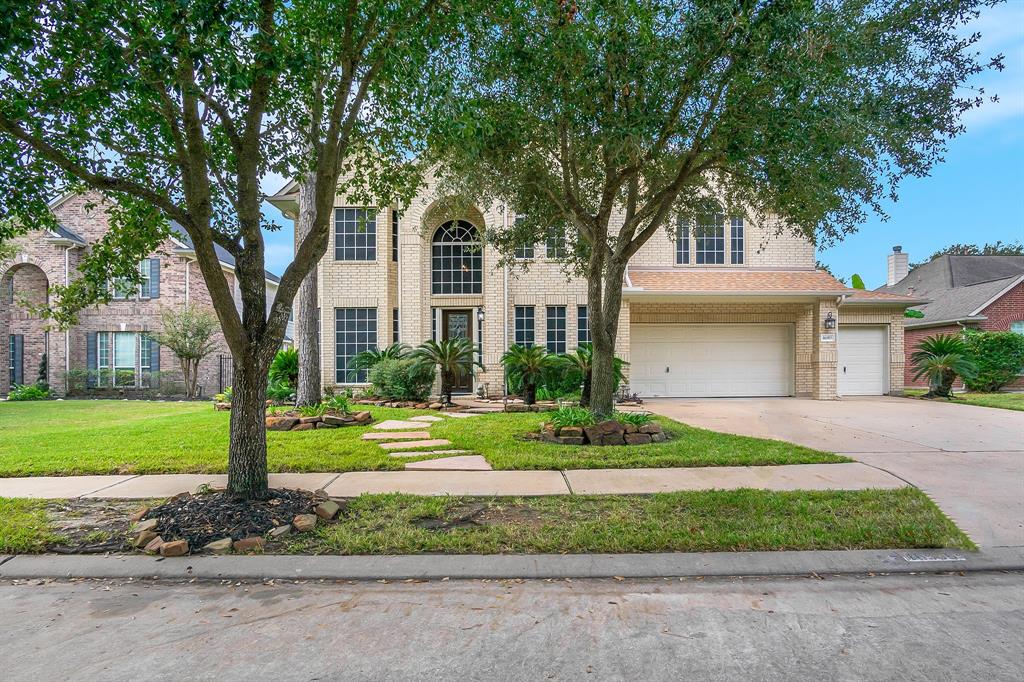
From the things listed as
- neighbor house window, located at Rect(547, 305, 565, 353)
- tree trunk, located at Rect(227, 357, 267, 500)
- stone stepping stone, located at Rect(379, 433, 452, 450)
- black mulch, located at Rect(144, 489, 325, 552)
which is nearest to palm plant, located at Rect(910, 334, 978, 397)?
neighbor house window, located at Rect(547, 305, 565, 353)

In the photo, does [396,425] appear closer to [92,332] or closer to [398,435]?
[398,435]

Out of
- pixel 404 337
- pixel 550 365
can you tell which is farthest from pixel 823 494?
pixel 404 337

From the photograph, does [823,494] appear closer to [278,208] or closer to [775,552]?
[775,552]

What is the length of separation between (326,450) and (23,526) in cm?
339

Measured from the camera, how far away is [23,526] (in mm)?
4598

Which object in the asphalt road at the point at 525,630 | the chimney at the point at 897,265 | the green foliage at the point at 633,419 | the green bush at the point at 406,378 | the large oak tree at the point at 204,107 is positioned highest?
the chimney at the point at 897,265

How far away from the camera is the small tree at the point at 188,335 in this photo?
1939cm

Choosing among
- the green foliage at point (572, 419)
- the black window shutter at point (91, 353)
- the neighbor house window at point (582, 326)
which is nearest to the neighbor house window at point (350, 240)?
the neighbor house window at point (582, 326)

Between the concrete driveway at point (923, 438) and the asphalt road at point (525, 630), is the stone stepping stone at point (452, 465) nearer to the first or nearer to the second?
the asphalt road at point (525, 630)

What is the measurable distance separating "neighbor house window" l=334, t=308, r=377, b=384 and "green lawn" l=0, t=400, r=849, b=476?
5085 millimetres

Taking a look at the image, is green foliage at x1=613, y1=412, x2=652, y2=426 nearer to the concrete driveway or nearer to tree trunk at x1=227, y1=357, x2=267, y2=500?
the concrete driveway

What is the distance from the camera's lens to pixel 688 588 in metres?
3.69

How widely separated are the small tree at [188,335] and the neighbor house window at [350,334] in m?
6.99

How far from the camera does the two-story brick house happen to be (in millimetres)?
15562
